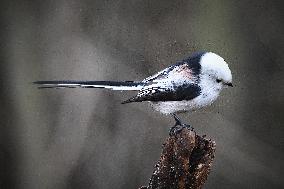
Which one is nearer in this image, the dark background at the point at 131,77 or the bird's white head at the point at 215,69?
the bird's white head at the point at 215,69

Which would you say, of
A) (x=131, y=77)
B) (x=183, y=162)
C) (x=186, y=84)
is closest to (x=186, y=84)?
(x=186, y=84)

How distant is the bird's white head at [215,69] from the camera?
1529mm

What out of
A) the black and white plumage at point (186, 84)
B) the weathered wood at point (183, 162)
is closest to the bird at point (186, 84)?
the black and white plumage at point (186, 84)

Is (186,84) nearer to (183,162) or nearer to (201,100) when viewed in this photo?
(201,100)

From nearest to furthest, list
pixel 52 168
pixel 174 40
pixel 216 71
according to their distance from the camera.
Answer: pixel 216 71 < pixel 174 40 < pixel 52 168

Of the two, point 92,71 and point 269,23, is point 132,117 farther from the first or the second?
point 269,23

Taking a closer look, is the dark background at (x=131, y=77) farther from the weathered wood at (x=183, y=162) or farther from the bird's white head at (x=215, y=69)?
the weathered wood at (x=183, y=162)

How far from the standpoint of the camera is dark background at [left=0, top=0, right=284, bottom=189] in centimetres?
218

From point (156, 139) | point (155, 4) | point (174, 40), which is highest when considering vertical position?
point (155, 4)

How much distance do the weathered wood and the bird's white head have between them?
0.81 feet

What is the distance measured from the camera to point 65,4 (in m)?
2.26

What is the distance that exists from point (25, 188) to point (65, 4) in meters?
0.82

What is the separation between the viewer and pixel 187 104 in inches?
62.2

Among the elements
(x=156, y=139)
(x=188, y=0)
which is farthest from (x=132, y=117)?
(x=188, y=0)
